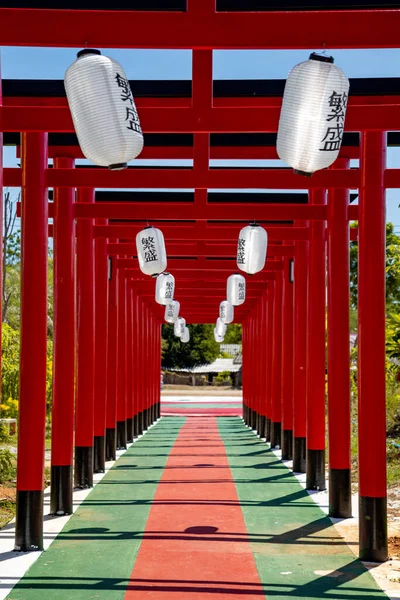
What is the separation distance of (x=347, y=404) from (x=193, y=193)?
12.5 feet

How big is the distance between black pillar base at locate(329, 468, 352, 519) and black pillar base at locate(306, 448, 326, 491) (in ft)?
6.98

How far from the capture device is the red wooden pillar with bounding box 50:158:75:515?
1009 cm

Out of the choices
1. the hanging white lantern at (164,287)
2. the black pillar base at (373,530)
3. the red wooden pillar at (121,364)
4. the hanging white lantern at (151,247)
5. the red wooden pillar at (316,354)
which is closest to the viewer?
the black pillar base at (373,530)

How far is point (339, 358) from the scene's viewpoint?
33.9ft

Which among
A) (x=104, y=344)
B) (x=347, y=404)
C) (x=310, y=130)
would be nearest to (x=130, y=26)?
(x=310, y=130)

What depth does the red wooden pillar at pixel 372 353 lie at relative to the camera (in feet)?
26.6

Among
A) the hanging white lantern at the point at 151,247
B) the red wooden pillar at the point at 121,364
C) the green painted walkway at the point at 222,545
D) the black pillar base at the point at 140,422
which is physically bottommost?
the black pillar base at the point at 140,422

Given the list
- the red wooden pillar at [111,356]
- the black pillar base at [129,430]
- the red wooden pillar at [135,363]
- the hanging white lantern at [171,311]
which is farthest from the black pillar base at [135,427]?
the red wooden pillar at [111,356]

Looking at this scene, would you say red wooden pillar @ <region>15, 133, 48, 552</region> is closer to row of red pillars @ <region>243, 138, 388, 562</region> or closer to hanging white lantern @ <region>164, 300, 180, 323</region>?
row of red pillars @ <region>243, 138, 388, 562</region>

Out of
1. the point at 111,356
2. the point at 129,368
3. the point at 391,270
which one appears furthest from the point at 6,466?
the point at 391,270

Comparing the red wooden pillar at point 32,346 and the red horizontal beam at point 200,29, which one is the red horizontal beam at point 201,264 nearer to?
the red wooden pillar at point 32,346

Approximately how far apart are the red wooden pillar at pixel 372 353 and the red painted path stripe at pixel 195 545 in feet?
4.07

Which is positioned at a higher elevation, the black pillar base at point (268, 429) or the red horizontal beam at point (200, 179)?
the red horizontal beam at point (200, 179)

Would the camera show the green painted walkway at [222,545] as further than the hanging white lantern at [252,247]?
No
